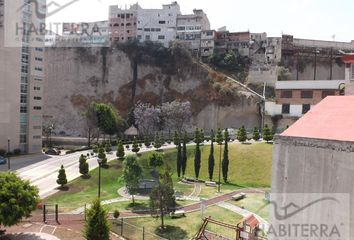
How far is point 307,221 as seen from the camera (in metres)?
12.8

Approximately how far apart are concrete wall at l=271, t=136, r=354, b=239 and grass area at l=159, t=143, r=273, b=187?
2487 cm

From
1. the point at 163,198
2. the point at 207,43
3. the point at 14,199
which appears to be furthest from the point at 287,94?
the point at 14,199

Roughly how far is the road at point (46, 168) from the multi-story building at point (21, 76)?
4.65m

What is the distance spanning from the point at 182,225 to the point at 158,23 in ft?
240

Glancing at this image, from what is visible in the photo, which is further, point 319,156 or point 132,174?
point 132,174

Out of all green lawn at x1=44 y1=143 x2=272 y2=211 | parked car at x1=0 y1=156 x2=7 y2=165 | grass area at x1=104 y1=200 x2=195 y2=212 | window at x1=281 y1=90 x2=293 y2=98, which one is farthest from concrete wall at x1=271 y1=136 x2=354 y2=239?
window at x1=281 y1=90 x2=293 y2=98

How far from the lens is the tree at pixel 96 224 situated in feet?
62.8

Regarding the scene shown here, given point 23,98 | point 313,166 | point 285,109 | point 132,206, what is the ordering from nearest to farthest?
point 313,166 → point 132,206 → point 23,98 → point 285,109

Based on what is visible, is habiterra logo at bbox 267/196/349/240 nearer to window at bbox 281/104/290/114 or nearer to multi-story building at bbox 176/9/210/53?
window at bbox 281/104/290/114

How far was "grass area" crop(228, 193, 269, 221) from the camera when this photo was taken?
27.9 metres

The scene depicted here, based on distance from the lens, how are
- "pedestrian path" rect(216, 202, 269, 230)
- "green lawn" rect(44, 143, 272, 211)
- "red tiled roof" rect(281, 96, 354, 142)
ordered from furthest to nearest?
1. "green lawn" rect(44, 143, 272, 211)
2. "pedestrian path" rect(216, 202, 269, 230)
3. "red tiled roof" rect(281, 96, 354, 142)

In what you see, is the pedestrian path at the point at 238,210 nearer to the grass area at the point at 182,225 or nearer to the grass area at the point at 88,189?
the grass area at the point at 182,225

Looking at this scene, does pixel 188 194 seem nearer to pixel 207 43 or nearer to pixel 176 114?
pixel 176 114

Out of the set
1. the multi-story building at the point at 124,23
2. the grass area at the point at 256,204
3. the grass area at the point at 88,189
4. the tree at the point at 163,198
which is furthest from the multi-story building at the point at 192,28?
the tree at the point at 163,198
